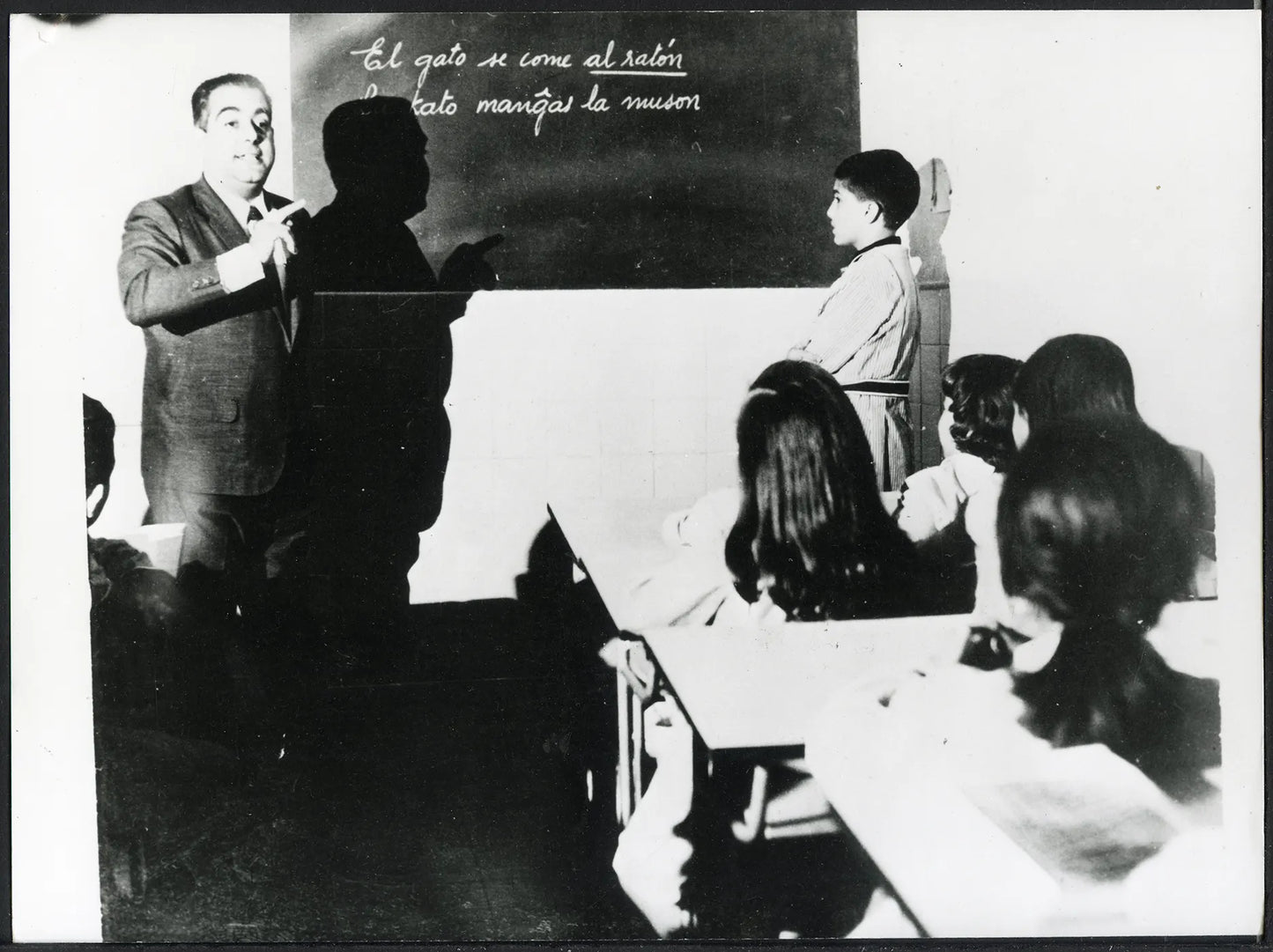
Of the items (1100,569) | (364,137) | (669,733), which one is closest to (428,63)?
(364,137)

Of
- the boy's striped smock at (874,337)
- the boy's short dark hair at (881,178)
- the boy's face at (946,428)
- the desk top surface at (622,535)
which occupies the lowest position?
the desk top surface at (622,535)

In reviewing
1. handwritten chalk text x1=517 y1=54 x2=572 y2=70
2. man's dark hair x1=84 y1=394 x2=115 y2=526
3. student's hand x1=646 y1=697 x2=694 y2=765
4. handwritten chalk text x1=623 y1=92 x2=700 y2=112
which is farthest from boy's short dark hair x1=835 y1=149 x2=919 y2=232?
man's dark hair x1=84 y1=394 x2=115 y2=526

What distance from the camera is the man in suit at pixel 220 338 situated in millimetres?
2117

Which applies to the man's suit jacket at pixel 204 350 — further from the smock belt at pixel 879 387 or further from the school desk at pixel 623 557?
the smock belt at pixel 879 387

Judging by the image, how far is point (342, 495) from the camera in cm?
215

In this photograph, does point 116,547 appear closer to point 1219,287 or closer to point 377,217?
point 377,217

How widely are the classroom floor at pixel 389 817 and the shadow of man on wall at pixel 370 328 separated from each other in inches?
7.0

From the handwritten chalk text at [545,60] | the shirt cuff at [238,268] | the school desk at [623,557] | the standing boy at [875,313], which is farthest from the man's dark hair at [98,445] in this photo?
the standing boy at [875,313]

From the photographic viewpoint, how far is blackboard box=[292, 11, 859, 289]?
2.13m

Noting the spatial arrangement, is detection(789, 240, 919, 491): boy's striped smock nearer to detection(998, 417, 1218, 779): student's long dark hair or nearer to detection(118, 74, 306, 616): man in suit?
detection(998, 417, 1218, 779): student's long dark hair

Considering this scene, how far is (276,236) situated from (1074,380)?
4.75ft

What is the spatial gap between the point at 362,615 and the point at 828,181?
1.14 m

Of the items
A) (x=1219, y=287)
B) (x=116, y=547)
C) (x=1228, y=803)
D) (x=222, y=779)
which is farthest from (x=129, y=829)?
(x=1219, y=287)

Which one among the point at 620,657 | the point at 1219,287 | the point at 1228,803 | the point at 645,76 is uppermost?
the point at 645,76
